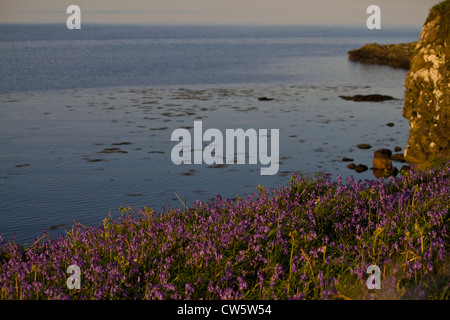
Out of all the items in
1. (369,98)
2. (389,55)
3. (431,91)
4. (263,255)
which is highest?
(389,55)

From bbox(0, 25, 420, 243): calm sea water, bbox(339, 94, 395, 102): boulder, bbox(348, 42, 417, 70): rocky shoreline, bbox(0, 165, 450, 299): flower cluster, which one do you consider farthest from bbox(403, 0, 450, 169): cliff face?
bbox(348, 42, 417, 70): rocky shoreline

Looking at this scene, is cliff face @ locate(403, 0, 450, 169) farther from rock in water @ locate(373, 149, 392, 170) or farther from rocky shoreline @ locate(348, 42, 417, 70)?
rocky shoreline @ locate(348, 42, 417, 70)

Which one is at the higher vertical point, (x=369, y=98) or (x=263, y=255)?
(x=369, y=98)

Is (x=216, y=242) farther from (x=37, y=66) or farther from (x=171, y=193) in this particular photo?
(x=37, y=66)

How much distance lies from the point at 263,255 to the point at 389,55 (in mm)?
59456

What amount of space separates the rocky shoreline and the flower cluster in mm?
49588

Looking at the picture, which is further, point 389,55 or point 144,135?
point 389,55

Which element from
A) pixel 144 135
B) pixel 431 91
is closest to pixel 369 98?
pixel 144 135

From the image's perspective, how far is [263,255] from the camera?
5492mm

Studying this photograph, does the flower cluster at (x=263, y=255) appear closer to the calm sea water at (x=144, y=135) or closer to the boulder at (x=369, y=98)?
the calm sea water at (x=144, y=135)

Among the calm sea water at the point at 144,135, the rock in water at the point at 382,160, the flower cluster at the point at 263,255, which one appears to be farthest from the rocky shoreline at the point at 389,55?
the flower cluster at the point at 263,255

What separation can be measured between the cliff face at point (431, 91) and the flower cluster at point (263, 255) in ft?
21.0

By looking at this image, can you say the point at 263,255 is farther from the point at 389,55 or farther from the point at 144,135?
the point at 389,55

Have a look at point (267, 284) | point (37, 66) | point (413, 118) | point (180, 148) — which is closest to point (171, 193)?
point (180, 148)
